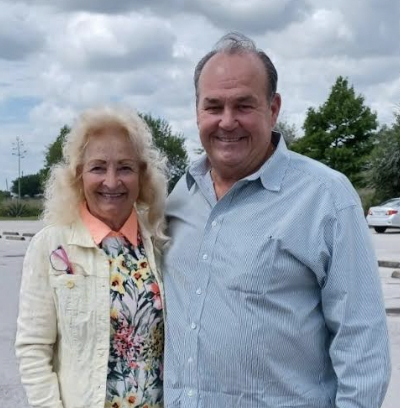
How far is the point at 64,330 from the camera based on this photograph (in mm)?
2945

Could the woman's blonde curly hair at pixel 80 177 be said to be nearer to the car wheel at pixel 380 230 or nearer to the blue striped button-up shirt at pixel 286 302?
the blue striped button-up shirt at pixel 286 302

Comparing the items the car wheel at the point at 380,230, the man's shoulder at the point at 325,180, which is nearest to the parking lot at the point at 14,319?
the man's shoulder at the point at 325,180

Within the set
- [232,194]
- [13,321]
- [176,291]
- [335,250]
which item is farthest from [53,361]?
[13,321]

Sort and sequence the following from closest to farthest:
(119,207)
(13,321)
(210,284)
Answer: (210,284)
(119,207)
(13,321)

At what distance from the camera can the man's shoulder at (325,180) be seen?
8.39 feet

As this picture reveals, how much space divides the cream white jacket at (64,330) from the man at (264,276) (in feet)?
0.94

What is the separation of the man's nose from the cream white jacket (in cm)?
75

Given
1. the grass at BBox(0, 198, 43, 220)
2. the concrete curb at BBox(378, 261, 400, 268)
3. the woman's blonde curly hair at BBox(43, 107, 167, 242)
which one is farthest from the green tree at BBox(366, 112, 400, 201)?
the woman's blonde curly hair at BBox(43, 107, 167, 242)

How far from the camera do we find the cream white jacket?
293 cm

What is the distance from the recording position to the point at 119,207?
313 centimetres

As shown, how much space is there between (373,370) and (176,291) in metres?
0.77

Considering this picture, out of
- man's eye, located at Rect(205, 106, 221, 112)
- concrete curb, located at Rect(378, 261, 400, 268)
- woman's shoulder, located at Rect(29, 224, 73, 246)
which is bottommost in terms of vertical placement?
concrete curb, located at Rect(378, 261, 400, 268)

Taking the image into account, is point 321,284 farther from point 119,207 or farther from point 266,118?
point 119,207

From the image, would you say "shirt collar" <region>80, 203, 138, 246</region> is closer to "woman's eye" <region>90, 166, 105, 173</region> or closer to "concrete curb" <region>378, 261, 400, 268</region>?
"woman's eye" <region>90, 166, 105, 173</region>
